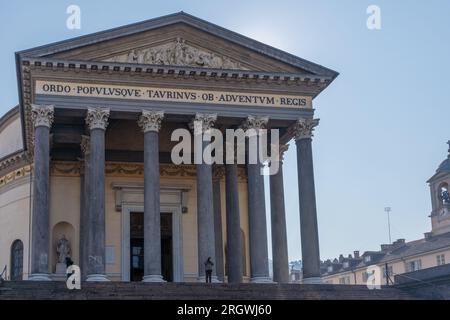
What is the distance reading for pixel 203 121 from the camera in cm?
3497

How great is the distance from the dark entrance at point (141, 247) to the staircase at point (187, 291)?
1032cm

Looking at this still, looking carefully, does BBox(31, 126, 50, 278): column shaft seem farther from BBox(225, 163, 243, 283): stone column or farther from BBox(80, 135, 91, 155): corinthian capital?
BBox(225, 163, 243, 283): stone column

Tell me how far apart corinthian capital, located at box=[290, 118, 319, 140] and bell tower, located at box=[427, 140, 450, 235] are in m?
31.8

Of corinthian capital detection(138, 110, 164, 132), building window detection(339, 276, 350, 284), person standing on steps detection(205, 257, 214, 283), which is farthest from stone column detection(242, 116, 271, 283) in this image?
building window detection(339, 276, 350, 284)

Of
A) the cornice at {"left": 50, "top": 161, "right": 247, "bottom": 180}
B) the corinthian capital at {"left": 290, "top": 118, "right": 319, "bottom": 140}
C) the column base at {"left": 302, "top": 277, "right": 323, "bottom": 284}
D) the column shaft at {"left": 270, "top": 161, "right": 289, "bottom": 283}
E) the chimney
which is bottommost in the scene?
the column base at {"left": 302, "top": 277, "right": 323, "bottom": 284}

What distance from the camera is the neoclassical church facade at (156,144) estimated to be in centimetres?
3334

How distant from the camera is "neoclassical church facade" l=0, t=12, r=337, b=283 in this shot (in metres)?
33.3

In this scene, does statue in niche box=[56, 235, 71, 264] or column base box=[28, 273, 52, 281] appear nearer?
column base box=[28, 273, 52, 281]

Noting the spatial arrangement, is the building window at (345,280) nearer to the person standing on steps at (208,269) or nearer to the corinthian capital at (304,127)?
the corinthian capital at (304,127)

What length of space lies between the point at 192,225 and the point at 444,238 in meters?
41.5

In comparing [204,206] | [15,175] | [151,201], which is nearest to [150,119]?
[151,201]

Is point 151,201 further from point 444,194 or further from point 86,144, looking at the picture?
point 444,194

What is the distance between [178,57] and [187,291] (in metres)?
11.8
